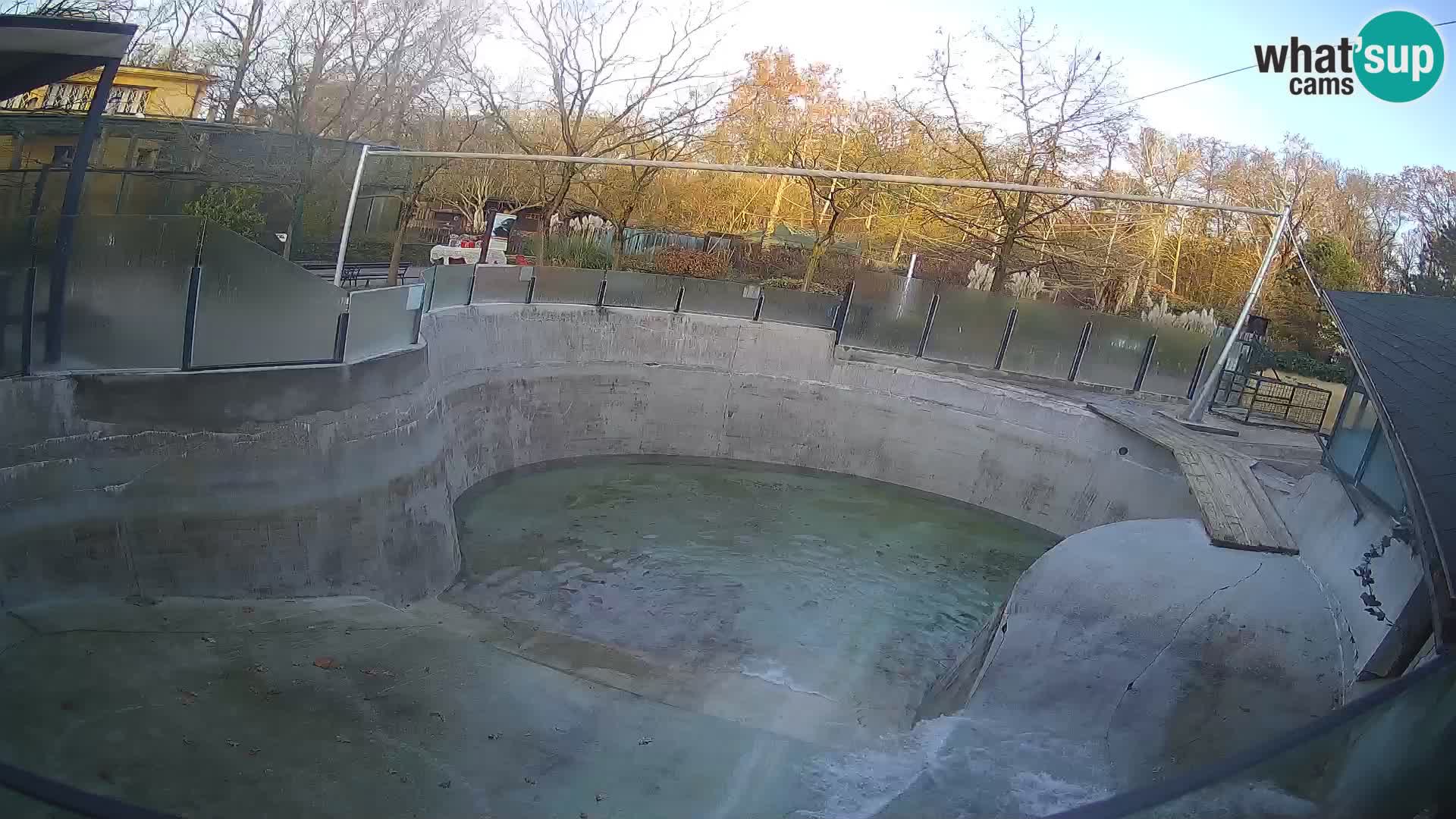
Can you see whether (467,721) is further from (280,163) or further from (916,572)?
(280,163)

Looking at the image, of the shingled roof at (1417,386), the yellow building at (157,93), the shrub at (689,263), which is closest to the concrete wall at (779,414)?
the shingled roof at (1417,386)

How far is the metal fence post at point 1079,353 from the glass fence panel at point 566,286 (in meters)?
10.3

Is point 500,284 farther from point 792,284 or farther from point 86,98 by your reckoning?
point 792,284

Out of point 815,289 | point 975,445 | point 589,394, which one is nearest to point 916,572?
point 975,445

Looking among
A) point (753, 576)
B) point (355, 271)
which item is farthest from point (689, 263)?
point (753, 576)

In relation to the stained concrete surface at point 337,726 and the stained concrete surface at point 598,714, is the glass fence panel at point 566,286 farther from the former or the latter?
the stained concrete surface at point 337,726

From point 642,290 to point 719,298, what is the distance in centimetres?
173

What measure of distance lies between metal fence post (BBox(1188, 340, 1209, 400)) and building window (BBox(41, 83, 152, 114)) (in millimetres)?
20328

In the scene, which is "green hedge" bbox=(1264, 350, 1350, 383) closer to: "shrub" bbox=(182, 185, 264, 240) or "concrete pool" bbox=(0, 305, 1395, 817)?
"concrete pool" bbox=(0, 305, 1395, 817)

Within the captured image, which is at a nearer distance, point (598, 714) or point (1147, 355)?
point (598, 714)

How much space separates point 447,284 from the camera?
17.3 metres

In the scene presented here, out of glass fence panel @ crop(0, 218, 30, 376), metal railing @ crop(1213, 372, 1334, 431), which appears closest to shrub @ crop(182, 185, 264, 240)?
glass fence panel @ crop(0, 218, 30, 376)

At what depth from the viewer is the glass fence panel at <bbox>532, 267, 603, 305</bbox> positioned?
20.6 m

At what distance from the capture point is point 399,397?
12.7m
